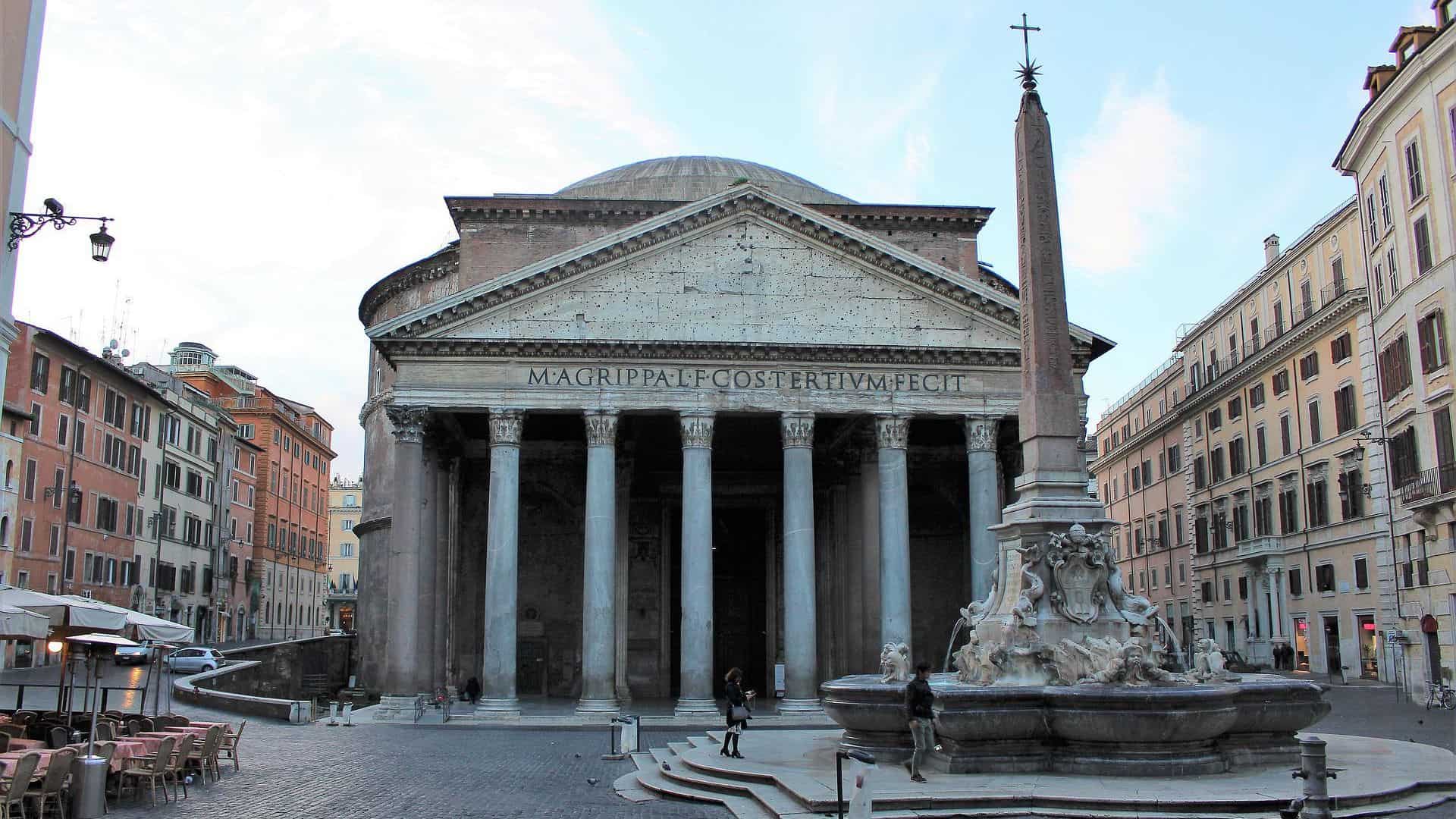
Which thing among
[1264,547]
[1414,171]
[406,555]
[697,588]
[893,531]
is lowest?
[697,588]

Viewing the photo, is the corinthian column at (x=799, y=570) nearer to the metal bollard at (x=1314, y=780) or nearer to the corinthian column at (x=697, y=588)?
the corinthian column at (x=697, y=588)

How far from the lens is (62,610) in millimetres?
14867

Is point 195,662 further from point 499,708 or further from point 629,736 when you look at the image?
point 629,736

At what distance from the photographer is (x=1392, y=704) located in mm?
27016

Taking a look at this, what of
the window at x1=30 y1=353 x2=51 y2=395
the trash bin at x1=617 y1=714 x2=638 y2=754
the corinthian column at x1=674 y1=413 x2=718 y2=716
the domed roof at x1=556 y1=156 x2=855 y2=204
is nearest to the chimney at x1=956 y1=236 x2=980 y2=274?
the domed roof at x1=556 y1=156 x2=855 y2=204

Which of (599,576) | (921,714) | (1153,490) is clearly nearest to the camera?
(921,714)

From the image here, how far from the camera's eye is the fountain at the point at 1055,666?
11.3 meters

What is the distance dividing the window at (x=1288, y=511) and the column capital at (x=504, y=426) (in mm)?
24830

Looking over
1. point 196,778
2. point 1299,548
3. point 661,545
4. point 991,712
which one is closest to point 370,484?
point 661,545

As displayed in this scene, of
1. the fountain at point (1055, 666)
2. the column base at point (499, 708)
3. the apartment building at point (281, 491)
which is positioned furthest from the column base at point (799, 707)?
the apartment building at point (281, 491)

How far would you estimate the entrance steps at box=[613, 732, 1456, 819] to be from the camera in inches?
390

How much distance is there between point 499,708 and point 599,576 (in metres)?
3.43

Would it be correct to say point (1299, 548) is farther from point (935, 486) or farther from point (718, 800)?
point (718, 800)

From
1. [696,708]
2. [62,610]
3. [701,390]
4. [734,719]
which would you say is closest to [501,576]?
[696,708]
